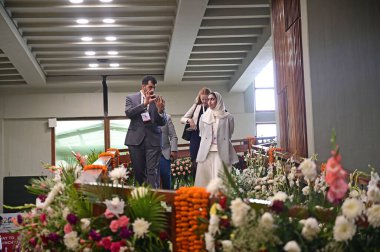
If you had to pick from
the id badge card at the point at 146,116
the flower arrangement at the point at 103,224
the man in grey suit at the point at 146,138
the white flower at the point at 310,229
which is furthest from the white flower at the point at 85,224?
the id badge card at the point at 146,116

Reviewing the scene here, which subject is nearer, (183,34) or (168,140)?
(168,140)

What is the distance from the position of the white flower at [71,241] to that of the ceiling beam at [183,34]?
7637mm

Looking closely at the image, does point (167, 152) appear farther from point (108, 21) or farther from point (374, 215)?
point (374, 215)

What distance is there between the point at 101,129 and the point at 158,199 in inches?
666

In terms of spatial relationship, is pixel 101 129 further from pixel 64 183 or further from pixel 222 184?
pixel 222 184

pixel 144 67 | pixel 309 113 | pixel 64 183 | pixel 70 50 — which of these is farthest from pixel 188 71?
pixel 64 183

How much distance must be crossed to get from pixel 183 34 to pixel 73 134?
28.1ft

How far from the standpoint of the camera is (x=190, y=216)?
371cm

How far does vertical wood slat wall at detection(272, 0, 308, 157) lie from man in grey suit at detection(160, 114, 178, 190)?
1.81 meters

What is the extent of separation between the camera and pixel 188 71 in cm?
1781

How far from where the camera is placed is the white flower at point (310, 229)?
10.0 feet

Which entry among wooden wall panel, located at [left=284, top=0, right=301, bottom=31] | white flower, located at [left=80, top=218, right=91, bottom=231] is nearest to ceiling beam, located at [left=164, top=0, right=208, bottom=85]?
wooden wall panel, located at [left=284, top=0, right=301, bottom=31]

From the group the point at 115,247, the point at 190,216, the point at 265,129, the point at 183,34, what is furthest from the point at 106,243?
the point at 265,129

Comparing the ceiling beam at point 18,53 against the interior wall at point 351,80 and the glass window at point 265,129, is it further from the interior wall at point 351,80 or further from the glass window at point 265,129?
the glass window at point 265,129
